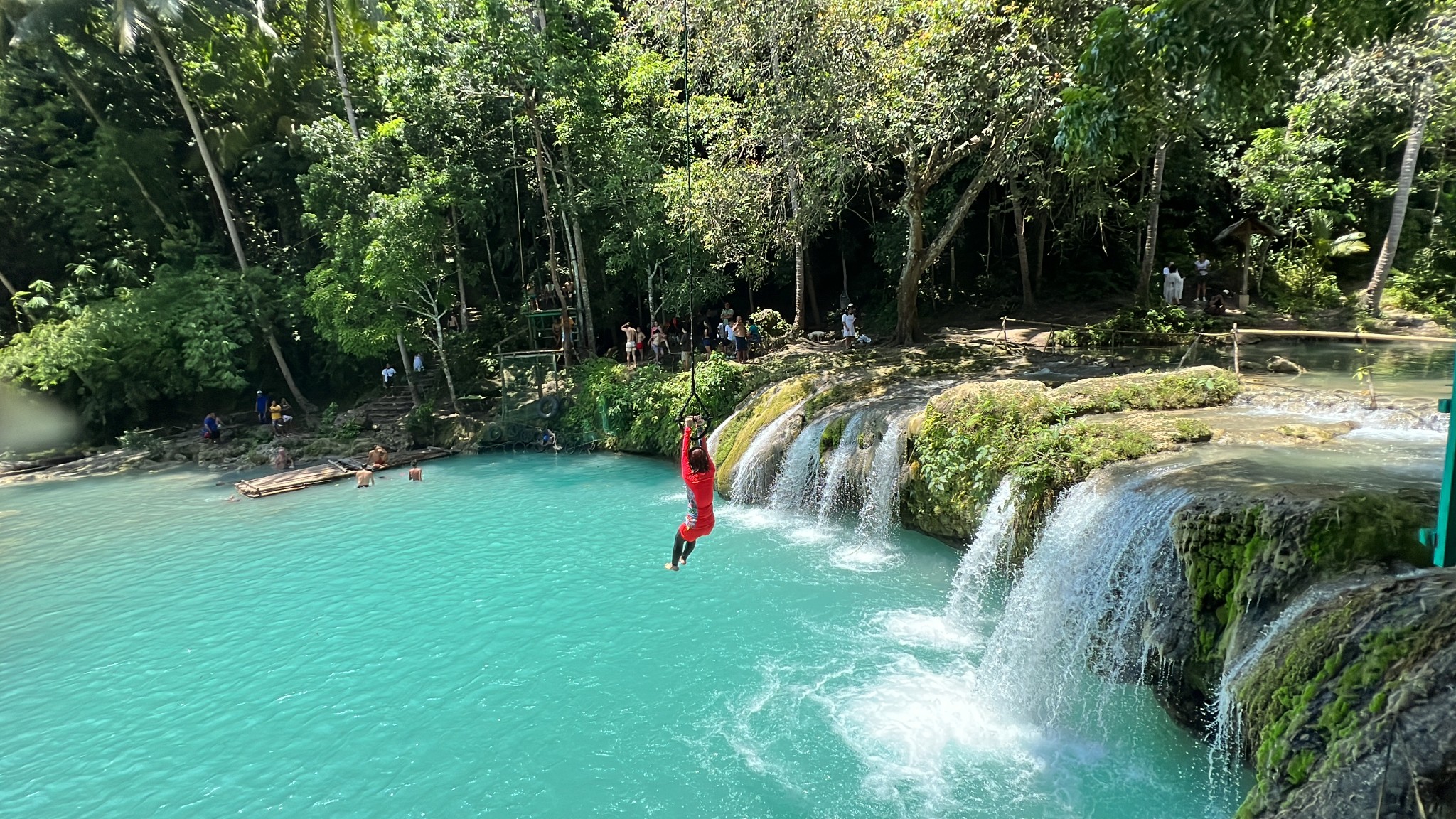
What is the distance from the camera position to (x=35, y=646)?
952 centimetres

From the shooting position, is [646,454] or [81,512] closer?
[81,512]

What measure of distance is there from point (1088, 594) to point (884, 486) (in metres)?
4.47

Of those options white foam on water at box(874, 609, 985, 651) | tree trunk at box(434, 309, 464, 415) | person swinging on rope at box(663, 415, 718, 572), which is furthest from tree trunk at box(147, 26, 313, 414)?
white foam on water at box(874, 609, 985, 651)

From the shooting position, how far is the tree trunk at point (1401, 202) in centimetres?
1537

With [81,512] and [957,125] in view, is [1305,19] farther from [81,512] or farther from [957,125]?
[81,512]

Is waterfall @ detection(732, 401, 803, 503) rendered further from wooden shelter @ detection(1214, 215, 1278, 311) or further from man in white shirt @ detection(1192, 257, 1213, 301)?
man in white shirt @ detection(1192, 257, 1213, 301)

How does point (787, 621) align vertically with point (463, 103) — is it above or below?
below

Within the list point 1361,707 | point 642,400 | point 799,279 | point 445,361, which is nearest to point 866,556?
point 1361,707

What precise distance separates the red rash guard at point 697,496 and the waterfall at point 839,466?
372 cm

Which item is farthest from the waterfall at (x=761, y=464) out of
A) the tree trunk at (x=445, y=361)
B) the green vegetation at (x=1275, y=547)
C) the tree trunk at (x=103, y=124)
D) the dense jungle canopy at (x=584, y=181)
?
the tree trunk at (x=103, y=124)

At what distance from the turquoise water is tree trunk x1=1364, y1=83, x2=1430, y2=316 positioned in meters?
14.8

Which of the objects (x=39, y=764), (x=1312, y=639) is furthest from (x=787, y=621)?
(x=39, y=764)

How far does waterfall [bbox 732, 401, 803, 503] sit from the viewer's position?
13445 millimetres

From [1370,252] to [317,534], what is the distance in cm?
2897
